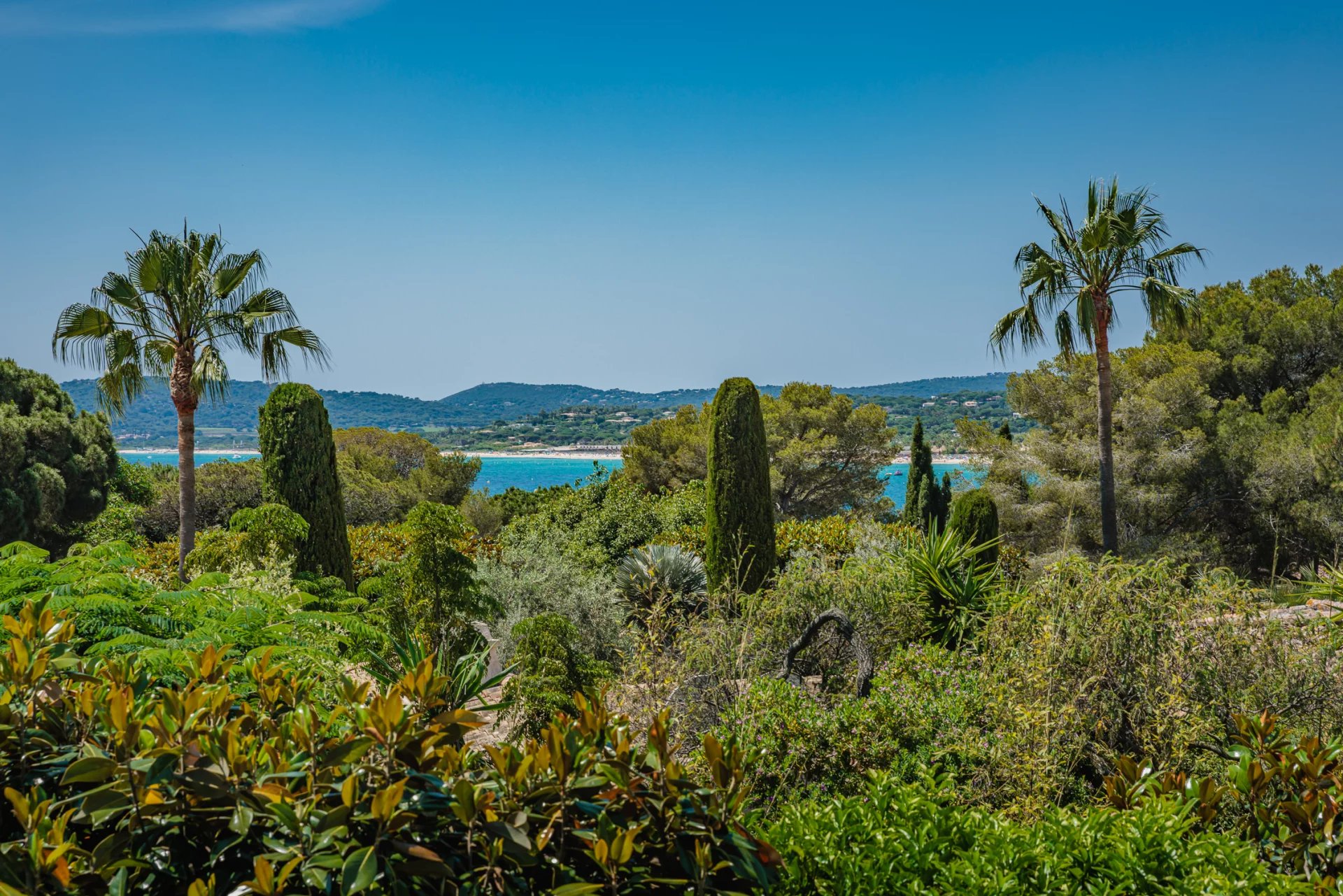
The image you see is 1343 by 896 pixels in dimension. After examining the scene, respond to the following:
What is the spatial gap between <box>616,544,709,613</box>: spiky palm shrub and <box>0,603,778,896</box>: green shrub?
9311 millimetres

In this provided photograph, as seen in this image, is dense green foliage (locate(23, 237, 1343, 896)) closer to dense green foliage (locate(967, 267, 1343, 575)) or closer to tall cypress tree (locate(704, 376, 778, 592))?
tall cypress tree (locate(704, 376, 778, 592))

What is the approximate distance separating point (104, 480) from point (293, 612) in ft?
58.8

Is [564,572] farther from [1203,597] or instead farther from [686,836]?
[686,836]

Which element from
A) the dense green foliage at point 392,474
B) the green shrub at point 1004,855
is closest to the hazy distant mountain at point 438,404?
the dense green foliage at point 392,474

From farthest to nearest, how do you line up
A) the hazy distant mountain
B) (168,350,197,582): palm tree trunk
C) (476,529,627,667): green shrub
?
the hazy distant mountain, (168,350,197,582): palm tree trunk, (476,529,627,667): green shrub

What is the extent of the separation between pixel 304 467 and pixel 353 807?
11148mm

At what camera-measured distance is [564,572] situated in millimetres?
11062

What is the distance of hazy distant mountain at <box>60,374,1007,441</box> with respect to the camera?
8118 centimetres

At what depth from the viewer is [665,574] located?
37.2 ft

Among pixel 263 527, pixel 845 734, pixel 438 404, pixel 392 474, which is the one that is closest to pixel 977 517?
pixel 263 527

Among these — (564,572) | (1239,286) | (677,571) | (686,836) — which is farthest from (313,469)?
(1239,286)

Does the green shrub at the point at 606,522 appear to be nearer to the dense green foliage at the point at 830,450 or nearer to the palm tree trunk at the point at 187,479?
the palm tree trunk at the point at 187,479

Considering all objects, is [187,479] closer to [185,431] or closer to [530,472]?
[185,431]

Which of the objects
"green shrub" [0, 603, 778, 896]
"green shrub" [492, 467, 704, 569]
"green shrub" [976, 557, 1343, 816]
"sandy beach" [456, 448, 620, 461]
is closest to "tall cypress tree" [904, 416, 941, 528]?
"green shrub" [492, 467, 704, 569]
